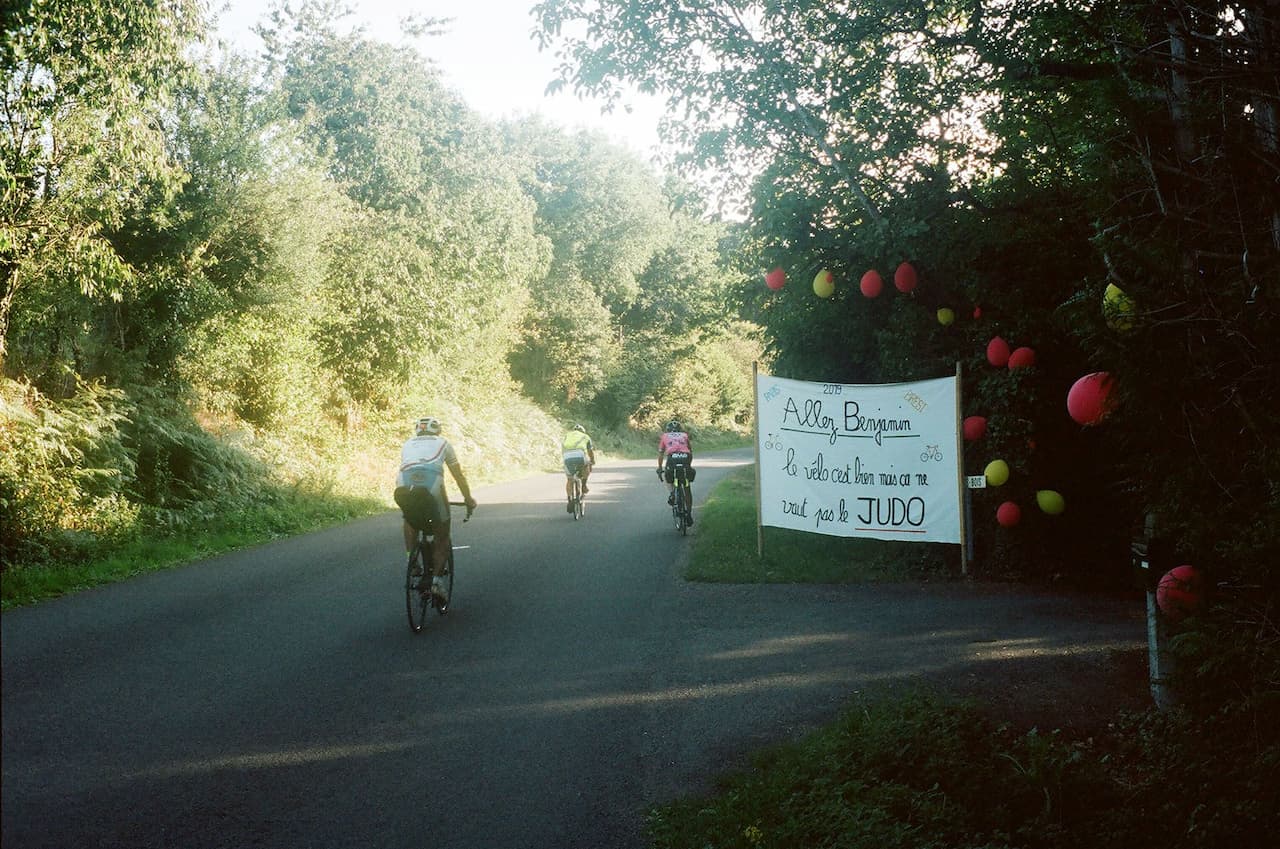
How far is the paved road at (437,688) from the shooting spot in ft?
15.1

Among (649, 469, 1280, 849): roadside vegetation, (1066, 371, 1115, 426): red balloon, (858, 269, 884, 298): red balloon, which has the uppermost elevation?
(858, 269, 884, 298): red balloon

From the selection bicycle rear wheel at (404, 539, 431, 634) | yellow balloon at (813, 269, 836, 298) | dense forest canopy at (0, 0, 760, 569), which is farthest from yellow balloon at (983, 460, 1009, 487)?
bicycle rear wheel at (404, 539, 431, 634)

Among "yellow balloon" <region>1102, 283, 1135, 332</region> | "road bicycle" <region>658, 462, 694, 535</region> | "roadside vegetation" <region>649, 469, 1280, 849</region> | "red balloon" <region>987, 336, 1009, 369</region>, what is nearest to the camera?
"roadside vegetation" <region>649, 469, 1280, 849</region>

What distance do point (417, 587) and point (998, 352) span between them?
6689mm

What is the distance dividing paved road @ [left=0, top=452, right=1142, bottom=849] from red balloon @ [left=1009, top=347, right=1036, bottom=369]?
248cm

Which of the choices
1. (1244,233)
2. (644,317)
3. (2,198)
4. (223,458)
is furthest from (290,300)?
(644,317)

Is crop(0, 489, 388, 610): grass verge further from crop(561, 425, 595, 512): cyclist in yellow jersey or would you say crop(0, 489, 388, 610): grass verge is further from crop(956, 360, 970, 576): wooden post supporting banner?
crop(956, 360, 970, 576): wooden post supporting banner

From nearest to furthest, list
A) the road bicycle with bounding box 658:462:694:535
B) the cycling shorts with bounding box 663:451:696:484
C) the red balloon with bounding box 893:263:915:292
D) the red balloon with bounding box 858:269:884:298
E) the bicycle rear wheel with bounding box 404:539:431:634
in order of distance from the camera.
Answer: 1. the bicycle rear wheel with bounding box 404:539:431:634
2. the red balloon with bounding box 893:263:915:292
3. the red balloon with bounding box 858:269:884:298
4. the road bicycle with bounding box 658:462:694:535
5. the cycling shorts with bounding box 663:451:696:484

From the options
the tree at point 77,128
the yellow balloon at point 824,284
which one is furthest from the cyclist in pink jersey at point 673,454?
the tree at point 77,128

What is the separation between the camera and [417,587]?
30.3 feet

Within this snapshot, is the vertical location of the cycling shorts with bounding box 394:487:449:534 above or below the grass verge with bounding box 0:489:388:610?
above

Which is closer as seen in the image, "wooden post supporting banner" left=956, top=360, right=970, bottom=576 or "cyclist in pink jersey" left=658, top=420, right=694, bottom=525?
"wooden post supporting banner" left=956, top=360, right=970, bottom=576

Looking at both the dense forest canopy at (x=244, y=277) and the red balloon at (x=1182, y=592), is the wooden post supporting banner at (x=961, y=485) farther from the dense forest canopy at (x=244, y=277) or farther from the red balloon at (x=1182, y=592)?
the red balloon at (x=1182, y=592)

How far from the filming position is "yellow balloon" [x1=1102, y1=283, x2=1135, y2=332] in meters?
4.83
